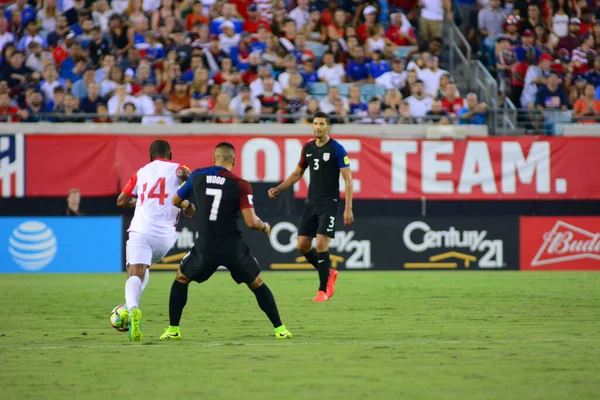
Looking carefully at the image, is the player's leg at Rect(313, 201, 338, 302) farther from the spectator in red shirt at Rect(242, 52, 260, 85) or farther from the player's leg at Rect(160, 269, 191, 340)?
the spectator in red shirt at Rect(242, 52, 260, 85)

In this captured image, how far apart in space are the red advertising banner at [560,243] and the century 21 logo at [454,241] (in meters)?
0.58

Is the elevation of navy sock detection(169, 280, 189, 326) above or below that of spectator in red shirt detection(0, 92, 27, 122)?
below

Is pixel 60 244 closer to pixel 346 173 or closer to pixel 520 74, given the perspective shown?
pixel 346 173

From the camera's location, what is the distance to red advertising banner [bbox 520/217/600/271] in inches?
868

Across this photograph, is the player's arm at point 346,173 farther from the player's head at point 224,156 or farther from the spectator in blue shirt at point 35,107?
the spectator in blue shirt at point 35,107

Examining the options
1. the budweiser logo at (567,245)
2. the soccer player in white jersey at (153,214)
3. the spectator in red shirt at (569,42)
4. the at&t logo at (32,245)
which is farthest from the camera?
the spectator in red shirt at (569,42)

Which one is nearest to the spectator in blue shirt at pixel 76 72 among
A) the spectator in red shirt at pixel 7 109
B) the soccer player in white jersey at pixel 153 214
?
the spectator in red shirt at pixel 7 109

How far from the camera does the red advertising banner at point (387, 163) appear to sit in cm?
2195

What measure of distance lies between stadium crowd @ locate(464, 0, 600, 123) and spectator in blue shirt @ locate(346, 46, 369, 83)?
10.8 feet

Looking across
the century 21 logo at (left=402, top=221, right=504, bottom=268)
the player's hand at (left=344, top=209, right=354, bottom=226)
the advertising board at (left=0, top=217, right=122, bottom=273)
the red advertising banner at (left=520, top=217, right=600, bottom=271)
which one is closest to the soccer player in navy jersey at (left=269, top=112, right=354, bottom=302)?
the player's hand at (left=344, top=209, right=354, bottom=226)

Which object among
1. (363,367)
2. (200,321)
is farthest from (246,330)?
(363,367)

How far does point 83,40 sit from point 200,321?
13314 mm

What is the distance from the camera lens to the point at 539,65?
81.4 ft

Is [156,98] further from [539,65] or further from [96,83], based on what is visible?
[539,65]
